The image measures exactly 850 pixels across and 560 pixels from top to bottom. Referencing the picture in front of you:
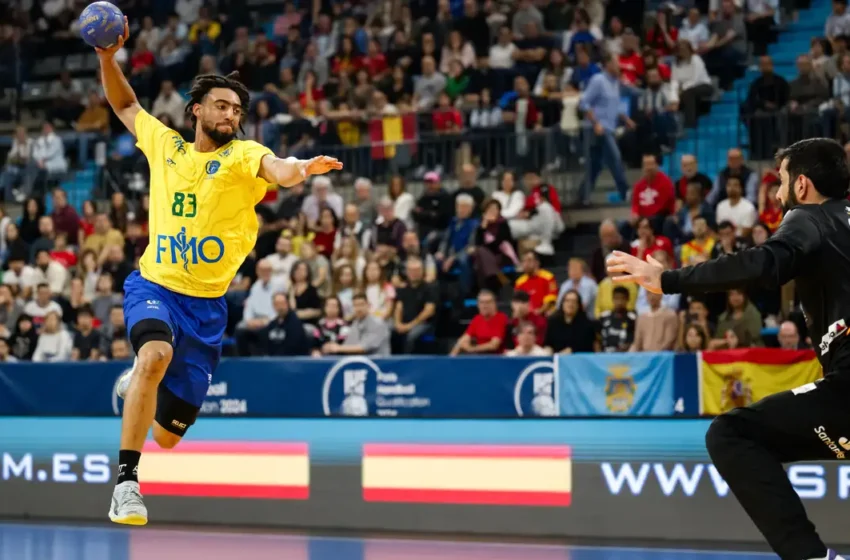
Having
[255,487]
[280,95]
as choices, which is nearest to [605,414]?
[255,487]

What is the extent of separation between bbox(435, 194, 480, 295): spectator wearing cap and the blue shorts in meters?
8.62

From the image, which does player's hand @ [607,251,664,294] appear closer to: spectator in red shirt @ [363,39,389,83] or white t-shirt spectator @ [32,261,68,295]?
white t-shirt spectator @ [32,261,68,295]

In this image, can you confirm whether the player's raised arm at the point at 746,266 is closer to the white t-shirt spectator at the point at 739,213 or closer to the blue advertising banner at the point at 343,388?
the blue advertising banner at the point at 343,388

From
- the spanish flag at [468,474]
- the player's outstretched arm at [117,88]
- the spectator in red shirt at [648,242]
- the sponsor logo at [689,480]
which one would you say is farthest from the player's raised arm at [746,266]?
the spectator in red shirt at [648,242]

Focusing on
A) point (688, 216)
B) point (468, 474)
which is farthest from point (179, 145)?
point (688, 216)

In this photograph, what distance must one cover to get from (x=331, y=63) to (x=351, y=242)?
571 centimetres

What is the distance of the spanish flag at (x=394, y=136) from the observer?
20109 mm

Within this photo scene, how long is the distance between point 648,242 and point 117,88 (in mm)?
8466

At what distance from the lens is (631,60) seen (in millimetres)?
19016

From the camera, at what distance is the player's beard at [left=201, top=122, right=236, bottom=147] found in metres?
8.86

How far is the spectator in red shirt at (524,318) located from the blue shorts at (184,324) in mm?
6779

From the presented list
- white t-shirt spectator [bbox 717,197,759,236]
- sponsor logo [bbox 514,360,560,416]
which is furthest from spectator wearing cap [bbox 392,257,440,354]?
white t-shirt spectator [bbox 717,197,759,236]

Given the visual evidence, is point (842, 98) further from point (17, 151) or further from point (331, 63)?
point (17, 151)

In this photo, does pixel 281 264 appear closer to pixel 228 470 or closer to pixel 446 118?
pixel 446 118
